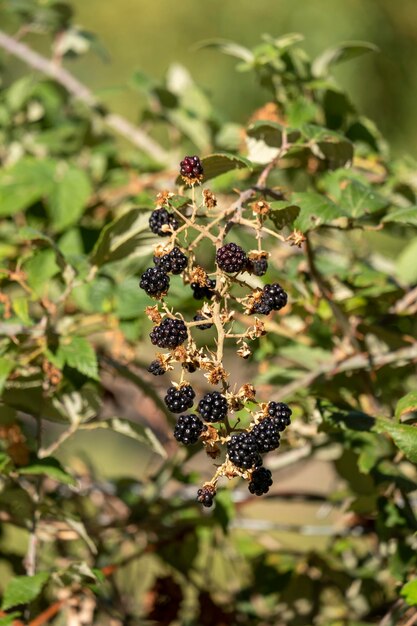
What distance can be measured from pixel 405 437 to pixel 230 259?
30cm

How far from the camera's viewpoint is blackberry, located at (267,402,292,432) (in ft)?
2.80

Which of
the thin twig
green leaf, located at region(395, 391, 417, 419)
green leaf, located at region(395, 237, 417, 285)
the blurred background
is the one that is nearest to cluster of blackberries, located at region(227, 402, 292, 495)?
green leaf, located at region(395, 391, 417, 419)

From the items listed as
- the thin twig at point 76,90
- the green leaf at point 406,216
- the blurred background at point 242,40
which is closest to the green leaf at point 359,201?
the green leaf at point 406,216

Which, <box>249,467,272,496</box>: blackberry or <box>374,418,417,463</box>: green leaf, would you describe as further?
<box>374,418,417,463</box>: green leaf

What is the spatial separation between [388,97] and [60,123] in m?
5.70

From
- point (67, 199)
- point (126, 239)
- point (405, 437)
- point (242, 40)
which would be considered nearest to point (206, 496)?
point (405, 437)

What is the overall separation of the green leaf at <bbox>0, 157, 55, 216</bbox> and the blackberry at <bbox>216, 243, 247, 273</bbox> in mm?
697

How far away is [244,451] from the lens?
2.72 feet

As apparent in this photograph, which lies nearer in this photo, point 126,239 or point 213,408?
point 213,408

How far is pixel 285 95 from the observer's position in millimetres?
1479

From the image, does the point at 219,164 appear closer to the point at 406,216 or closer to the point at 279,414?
the point at 406,216

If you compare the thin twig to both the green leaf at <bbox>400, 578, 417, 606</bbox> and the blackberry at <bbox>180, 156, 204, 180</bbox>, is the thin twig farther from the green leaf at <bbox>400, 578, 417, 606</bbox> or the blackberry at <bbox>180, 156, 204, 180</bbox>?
the green leaf at <bbox>400, 578, 417, 606</bbox>

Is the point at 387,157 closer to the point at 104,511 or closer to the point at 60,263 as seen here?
the point at 60,263

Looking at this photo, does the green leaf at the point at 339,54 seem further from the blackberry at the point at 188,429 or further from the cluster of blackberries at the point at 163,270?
the blackberry at the point at 188,429
